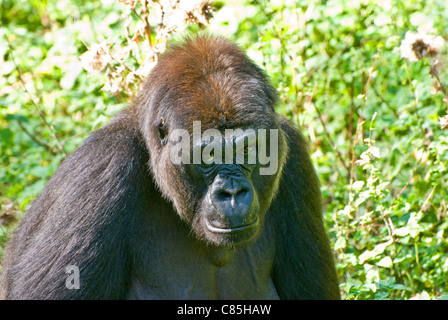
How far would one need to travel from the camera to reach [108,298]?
12.8 ft

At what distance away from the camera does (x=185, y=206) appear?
13.1 feet

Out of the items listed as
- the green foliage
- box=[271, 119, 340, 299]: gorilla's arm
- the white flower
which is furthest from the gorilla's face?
the white flower

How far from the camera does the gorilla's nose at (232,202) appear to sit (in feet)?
12.0

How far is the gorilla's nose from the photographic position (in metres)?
3.65

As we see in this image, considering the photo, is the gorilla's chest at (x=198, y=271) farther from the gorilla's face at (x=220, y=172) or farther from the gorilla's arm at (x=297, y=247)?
the gorilla's face at (x=220, y=172)

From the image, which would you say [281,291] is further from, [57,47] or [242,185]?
[57,47]

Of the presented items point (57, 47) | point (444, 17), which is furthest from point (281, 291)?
point (444, 17)

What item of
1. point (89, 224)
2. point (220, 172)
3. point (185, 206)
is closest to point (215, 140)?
point (220, 172)

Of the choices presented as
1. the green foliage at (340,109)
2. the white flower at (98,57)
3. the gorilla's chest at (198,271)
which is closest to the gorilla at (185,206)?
the gorilla's chest at (198,271)

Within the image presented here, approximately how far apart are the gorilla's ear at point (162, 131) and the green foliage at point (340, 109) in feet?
4.91

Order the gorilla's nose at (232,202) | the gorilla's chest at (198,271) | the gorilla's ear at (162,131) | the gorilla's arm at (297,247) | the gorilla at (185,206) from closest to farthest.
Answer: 1. the gorilla's nose at (232,202)
2. the gorilla at (185,206)
3. the gorilla's ear at (162,131)
4. the gorilla's chest at (198,271)
5. the gorilla's arm at (297,247)

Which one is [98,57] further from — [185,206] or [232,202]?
[232,202]
